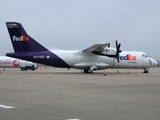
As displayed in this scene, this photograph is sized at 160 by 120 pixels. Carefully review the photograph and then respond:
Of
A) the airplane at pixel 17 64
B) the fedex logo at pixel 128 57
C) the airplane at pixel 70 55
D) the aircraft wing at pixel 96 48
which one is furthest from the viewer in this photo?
the airplane at pixel 17 64

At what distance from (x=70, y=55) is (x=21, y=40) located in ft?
20.8

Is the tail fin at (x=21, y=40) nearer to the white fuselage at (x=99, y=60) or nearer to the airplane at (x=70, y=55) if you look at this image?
the airplane at (x=70, y=55)

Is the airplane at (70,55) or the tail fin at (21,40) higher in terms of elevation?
the tail fin at (21,40)

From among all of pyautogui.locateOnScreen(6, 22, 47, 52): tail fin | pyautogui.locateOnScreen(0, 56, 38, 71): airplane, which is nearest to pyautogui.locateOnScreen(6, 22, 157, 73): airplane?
pyautogui.locateOnScreen(6, 22, 47, 52): tail fin

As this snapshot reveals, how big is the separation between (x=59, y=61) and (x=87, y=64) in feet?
11.9

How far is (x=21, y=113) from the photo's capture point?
9.34 metres

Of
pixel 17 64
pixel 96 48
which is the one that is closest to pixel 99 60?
pixel 96 48

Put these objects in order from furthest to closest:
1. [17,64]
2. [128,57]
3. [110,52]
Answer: [17,64], [128,57], [110,52]

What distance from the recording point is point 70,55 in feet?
129

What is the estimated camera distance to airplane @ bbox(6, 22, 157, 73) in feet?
125

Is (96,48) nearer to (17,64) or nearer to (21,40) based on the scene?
(21,40)

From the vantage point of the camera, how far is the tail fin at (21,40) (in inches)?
1501

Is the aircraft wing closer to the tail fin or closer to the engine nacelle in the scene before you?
the engine nacelle

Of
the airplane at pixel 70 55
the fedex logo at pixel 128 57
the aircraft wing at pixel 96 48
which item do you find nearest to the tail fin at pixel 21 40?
the airplane at pixel 70 55
